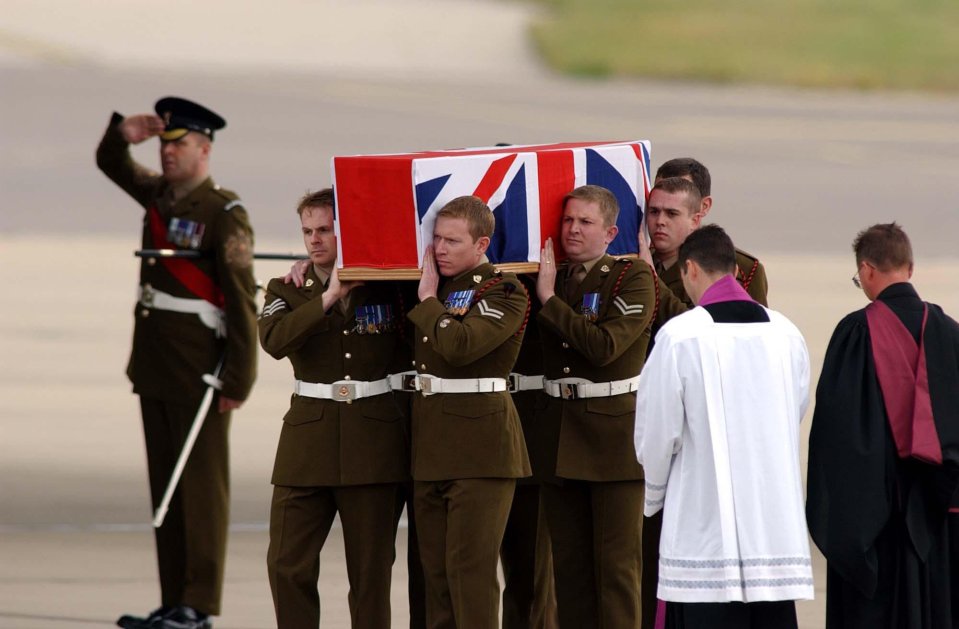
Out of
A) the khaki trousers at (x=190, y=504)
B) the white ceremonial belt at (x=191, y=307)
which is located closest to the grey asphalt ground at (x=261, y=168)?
the khaki trousers at (x=190, y=504)

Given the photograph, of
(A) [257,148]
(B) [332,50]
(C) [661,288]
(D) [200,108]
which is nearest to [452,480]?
(C) [661,288]

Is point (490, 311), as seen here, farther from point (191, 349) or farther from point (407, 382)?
point (191, 349)

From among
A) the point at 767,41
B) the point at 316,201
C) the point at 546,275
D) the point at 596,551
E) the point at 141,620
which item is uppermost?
the point at 767,41

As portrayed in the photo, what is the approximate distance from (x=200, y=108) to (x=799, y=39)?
86.0 ft

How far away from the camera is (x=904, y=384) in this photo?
17.6 feet

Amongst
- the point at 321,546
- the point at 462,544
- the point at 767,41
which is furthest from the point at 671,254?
the point at 767,41

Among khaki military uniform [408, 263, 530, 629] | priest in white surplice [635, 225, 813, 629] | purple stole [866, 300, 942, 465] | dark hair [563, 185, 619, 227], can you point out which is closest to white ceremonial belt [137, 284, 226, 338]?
khaki military uniform [408, 263, 530, 629]

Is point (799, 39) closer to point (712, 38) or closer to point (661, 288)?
point (712, 38)

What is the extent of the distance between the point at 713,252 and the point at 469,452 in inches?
35.9

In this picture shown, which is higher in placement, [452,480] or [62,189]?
[62,189]

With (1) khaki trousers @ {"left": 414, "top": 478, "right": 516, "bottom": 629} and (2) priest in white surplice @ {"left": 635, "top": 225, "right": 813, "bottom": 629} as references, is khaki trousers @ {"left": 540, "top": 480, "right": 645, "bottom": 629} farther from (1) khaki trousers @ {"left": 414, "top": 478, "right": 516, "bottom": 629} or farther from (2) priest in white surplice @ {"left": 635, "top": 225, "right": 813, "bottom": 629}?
(2) priest in white surplice @ {"left": 635, "top": 225, "right": 813, "bottom": 629}

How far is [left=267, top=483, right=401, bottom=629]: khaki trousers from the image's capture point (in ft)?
18.6

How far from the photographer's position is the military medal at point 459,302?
5449 mm

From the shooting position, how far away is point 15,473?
31.3ft
